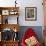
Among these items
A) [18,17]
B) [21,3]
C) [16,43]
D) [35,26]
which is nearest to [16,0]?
[21,3]

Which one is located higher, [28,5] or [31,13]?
[28,5]

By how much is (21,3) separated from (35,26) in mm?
1014

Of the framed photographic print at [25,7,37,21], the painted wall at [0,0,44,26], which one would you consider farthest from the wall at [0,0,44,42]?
the framed photographic print at [25,7,37,21]

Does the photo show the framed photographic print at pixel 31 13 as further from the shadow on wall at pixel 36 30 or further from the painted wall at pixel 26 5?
the shadow on wall at pixel 36 30

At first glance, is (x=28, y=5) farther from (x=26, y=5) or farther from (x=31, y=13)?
(x=31, y=13)

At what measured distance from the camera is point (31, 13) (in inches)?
236

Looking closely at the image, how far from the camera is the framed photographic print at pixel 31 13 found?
19.5 ft

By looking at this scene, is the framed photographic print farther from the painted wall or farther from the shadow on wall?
the shadow on wall

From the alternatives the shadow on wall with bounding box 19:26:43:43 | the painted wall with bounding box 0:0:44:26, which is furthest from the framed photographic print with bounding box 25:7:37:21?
the shadow on wall with bounding box 19:26:43:43

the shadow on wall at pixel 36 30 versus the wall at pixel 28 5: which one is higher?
the wall at pixel 28 5

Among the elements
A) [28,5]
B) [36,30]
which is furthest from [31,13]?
[36,30]

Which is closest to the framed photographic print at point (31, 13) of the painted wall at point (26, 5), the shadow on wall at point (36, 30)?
the painted wall at point (26, 5)

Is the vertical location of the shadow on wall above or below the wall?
below

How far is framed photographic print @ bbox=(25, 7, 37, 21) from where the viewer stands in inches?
234
